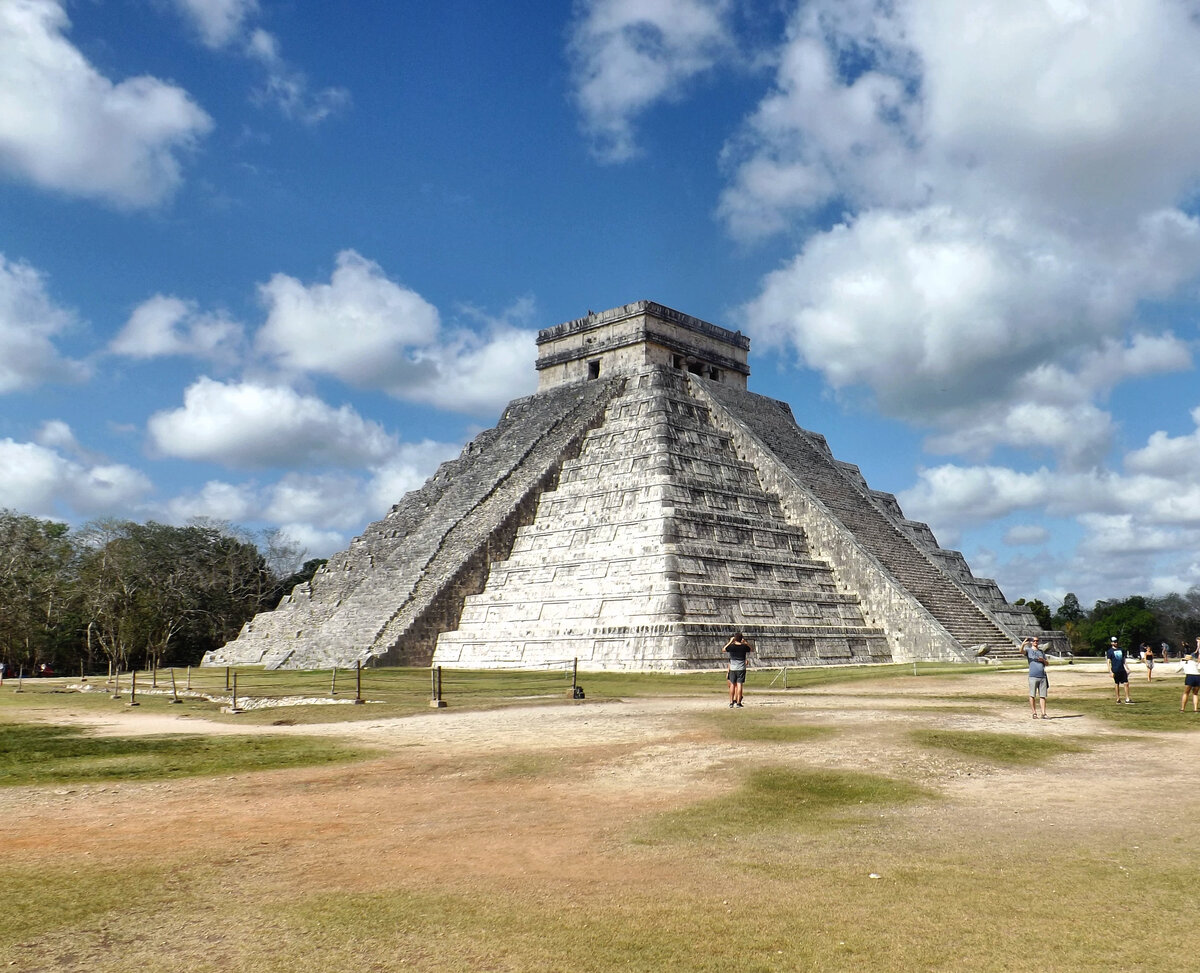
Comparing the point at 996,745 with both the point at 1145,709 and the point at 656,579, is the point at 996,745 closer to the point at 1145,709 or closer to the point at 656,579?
the point at 1145,709

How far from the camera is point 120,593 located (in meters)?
41.2

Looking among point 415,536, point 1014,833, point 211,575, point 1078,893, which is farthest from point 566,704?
point 211,575

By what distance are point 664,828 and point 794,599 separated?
20.6 meters

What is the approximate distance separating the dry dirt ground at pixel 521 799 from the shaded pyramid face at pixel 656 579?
35.9 ft

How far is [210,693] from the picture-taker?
20078 millimetres

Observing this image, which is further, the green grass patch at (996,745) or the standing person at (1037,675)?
the standing person at (1037,675)

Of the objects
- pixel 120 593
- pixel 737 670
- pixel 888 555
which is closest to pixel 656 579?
pixel 888 555

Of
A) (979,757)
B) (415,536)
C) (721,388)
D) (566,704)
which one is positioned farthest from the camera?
(721,388)

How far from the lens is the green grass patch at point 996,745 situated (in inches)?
386

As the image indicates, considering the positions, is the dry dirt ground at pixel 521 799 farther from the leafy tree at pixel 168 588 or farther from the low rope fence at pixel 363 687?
the leafy tree at pixel 168 588

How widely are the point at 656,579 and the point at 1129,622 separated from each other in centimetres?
4774

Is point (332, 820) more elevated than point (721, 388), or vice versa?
point (721, 388)

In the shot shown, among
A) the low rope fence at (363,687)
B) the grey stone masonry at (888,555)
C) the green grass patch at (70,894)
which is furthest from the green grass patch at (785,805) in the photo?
the grey stone masonry at (888,555)

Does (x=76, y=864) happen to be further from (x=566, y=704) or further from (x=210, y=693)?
(x=210, y=693)
